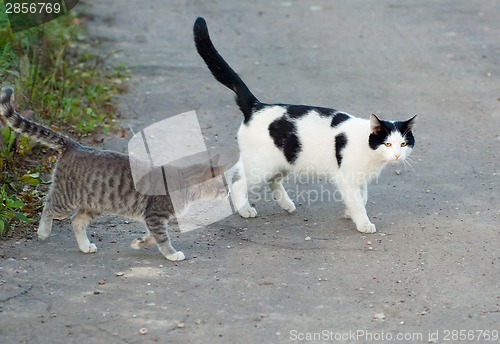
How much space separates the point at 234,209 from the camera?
234 inches

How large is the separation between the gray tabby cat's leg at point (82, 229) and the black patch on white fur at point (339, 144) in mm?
1635

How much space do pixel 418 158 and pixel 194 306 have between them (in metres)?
2.93

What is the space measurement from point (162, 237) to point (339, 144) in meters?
1.34

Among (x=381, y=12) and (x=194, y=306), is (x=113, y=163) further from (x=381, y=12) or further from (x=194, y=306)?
(x=381, y=12)

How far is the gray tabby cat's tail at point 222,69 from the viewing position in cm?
575

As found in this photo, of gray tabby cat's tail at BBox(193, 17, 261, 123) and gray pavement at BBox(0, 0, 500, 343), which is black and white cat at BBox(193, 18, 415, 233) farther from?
gray pavement at BBox(0, 0, 500, 343)

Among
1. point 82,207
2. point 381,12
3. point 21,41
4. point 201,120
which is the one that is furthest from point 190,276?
point 381,12

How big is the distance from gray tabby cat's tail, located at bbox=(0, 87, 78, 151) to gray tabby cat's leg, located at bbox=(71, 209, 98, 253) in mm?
426

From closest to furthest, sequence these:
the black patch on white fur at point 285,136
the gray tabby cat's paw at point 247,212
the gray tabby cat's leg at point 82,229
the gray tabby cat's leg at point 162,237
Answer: the gray tabby cat's leg at point 162,237, the gray tabby cat's leg at point 82,229, the black patch on white fur at point 285,136, the gray tabby cat's paw at point 247,212

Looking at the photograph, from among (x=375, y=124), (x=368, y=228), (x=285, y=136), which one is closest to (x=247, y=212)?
(x=285, y=136)

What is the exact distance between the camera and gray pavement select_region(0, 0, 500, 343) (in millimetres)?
4336

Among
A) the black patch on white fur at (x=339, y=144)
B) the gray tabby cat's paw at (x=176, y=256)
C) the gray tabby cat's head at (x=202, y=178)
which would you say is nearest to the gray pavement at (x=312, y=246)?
the gray tabby cat's paw at (x=176, y=256)

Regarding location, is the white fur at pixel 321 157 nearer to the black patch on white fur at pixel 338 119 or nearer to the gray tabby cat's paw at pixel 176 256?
the black patch on white fur at pixel 338 119

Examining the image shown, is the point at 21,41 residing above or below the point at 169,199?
above
